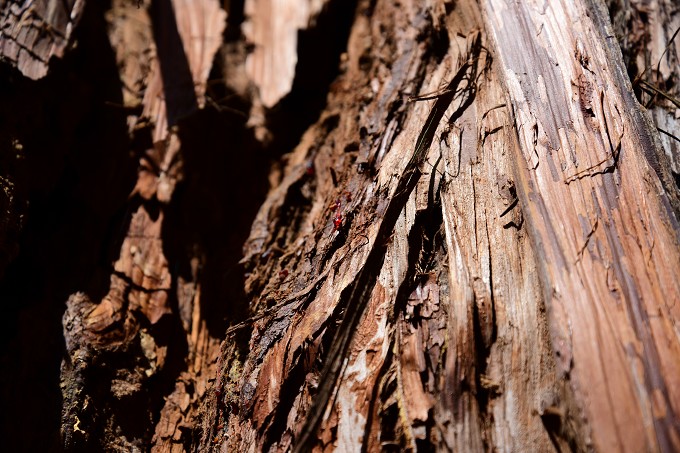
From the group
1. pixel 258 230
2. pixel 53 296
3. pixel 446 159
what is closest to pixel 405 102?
pixel 446 159

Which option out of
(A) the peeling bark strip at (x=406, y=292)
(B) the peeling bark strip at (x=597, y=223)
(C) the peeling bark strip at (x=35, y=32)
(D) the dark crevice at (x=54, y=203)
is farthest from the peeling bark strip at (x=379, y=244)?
(C) the peeling bark strip at (x=35, y=32)

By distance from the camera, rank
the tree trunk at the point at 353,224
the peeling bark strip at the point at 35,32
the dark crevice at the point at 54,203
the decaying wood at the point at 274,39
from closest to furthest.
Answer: the tree trunk at the point at 353,224
the dark crevice at the point at 54,203
the peeling bark strip at the point at 35,32
the decaying wood at the point at 274,39

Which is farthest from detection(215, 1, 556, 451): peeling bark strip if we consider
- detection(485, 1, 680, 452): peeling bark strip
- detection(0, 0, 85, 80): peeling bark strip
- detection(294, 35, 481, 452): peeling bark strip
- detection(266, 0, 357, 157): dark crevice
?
detection(0, 0, 85, 80): peeling bark strip

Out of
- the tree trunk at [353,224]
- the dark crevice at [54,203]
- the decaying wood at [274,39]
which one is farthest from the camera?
the decaying wood at [274,39]

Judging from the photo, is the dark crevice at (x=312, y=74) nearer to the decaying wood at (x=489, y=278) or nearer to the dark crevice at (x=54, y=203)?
the decaying wood at (x=489, y=278)

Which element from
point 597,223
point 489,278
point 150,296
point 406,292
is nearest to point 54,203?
point 150,296

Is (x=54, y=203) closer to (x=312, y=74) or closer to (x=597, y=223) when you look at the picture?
(x=312, y=74)

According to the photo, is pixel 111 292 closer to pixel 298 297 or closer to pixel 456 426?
pixel 298 297
